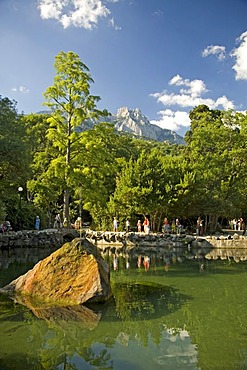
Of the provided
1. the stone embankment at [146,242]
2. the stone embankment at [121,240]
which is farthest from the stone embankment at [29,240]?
the stone embankment at [146,242]

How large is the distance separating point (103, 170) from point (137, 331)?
15.5m

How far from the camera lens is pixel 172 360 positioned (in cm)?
490

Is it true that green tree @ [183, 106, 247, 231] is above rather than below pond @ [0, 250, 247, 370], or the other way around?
above

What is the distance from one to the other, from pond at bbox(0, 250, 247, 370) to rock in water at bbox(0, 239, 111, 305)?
0.34 m

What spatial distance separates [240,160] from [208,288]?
58.0ft

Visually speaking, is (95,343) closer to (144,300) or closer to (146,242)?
(144,300)

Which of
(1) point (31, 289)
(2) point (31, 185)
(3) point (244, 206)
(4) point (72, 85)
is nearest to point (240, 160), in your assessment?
(3) point (244, 206)

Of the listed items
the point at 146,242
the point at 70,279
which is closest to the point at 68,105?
the point at 146,242

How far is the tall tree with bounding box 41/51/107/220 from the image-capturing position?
2019 cm

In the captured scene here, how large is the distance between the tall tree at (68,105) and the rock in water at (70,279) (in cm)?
1193

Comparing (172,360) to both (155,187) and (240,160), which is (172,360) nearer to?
(155,187)

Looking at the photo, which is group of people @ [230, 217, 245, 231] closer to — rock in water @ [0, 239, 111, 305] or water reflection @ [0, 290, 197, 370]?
rock in water @ [0, 239, 111, 305]

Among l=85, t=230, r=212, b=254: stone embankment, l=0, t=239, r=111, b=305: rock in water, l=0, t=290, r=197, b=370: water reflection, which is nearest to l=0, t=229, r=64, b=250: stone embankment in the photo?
l=85, t=230, r=212, b=254: stone embankment

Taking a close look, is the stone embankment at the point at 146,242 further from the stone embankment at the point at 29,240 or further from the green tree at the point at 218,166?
the green tree at the point at 218,166
